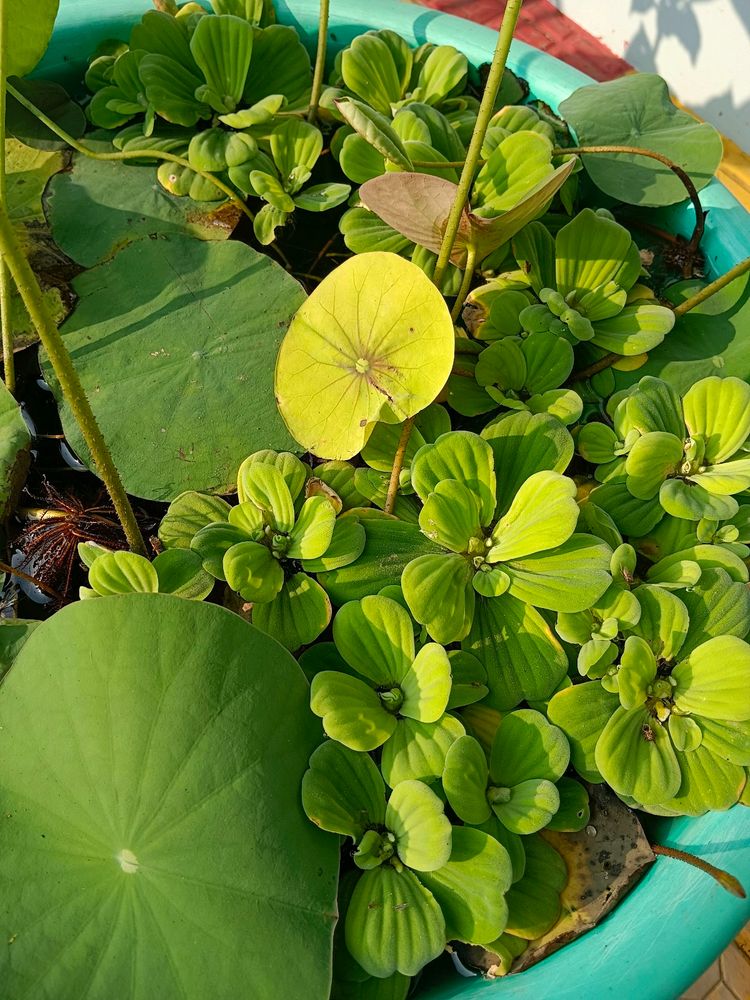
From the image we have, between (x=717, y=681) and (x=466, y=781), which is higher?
(x=717, y=681)

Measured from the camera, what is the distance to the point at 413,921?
2.02 ft

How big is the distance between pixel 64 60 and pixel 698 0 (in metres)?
1.34

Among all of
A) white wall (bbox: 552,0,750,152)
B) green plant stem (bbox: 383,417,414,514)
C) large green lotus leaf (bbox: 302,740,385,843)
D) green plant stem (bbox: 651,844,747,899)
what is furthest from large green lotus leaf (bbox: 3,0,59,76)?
white wall (bbox: 552,0,750,152)

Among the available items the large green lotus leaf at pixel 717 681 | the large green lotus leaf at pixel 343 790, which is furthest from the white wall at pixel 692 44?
the large green lotus leaf at pixel 343 790

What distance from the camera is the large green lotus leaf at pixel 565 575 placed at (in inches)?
27.8

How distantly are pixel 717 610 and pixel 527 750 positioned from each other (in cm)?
23

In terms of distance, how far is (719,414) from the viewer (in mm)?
834

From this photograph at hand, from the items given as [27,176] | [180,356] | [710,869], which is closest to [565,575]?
[710,869]

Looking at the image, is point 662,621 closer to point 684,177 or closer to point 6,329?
point 684,177

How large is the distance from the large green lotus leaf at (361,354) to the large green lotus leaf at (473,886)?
0.39m

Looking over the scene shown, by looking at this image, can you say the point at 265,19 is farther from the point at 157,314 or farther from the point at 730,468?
the point at 730,468

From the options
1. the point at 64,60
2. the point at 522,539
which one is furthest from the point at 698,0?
the point at 522,539

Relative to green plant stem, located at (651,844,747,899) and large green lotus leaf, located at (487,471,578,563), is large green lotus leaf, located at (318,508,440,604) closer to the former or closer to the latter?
large green lotus leaf, located at (487,471,578,563)

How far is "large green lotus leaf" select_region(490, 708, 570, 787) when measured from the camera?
0.68m
